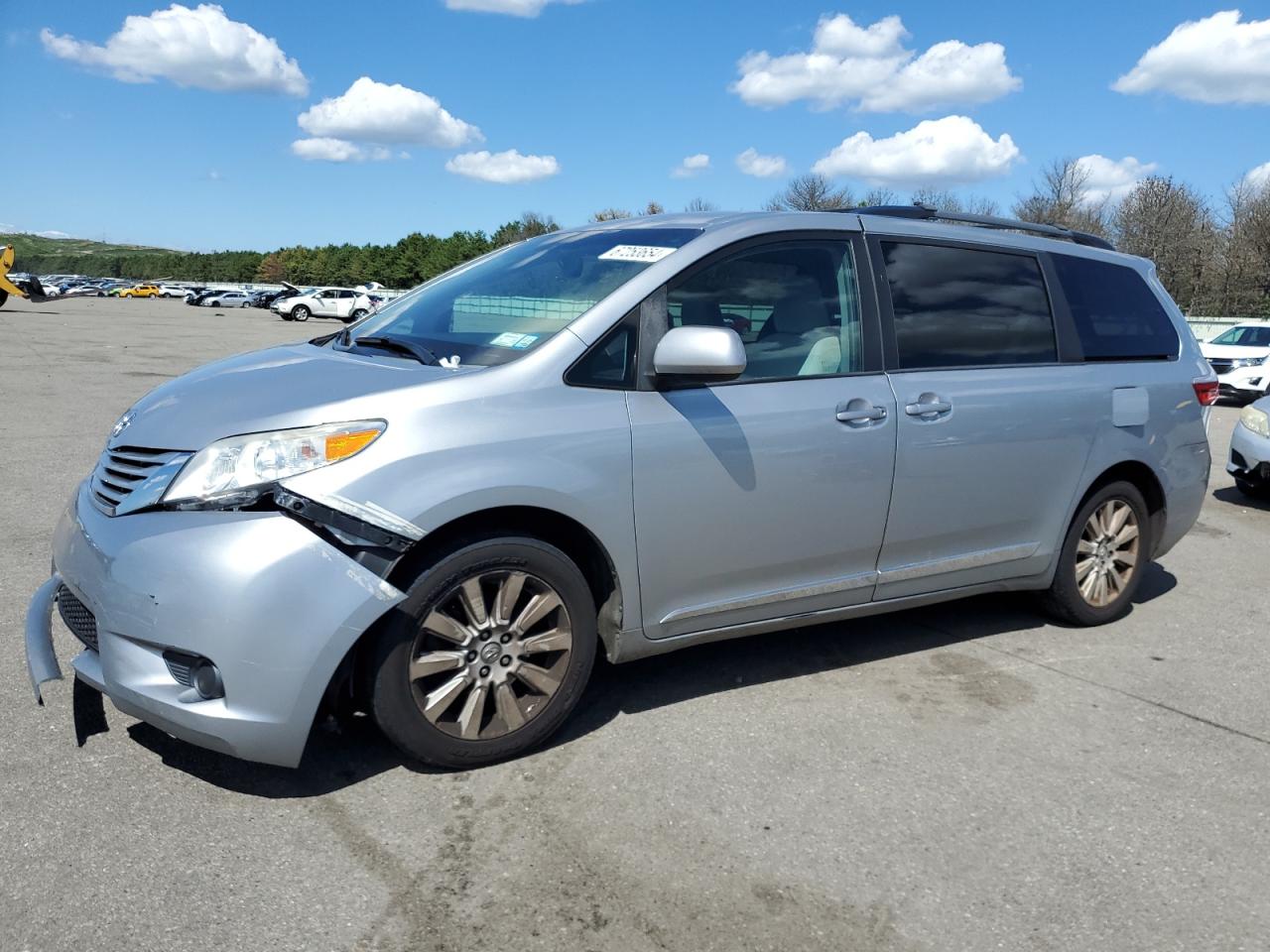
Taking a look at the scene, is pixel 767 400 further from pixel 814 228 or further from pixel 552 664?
pixel 552 664

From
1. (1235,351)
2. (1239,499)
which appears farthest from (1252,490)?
(1235,351)

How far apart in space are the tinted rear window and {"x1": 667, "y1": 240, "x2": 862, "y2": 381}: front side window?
1416mm

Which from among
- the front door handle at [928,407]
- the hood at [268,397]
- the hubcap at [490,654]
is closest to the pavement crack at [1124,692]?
the front door handle at [928,407]

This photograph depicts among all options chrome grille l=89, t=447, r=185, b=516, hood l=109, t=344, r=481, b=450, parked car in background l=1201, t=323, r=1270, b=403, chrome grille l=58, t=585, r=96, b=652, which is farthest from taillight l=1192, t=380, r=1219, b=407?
parked car in background l=1201, t=323, r=1270, b=403

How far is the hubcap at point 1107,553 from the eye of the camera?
488 centimetres

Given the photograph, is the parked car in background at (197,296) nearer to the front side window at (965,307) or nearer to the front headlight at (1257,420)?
the front headlight at (1257,420)

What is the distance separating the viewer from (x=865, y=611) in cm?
415

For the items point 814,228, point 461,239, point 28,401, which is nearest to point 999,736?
point 814,228

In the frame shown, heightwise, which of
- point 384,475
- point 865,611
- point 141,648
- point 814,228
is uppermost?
point 814,228

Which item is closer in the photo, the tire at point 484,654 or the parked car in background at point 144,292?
the tire at point 484,654

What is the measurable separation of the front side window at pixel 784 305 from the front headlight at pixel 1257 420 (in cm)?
596

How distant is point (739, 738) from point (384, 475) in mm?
1577

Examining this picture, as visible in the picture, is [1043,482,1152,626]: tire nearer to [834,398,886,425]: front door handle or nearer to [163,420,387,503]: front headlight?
[834,398,886,425]: front door handle

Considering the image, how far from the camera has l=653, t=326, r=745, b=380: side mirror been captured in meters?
3.30
